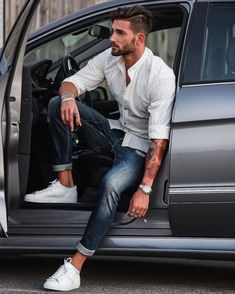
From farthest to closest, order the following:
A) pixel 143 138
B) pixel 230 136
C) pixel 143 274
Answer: pixel 143 274 → pixel 143 138 → pixel 230 136

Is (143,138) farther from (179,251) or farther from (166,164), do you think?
(179,251)

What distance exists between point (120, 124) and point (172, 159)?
0.58 meters

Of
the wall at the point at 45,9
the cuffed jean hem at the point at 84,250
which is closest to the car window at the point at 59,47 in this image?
the cuffed jean hem at the point at 84,250

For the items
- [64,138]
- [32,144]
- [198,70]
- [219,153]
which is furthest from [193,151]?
[32,144]

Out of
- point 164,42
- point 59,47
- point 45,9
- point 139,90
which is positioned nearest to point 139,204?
point 139,90

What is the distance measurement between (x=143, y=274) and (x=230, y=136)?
1.22 metres

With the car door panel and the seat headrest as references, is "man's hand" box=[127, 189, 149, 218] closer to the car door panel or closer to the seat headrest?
the car door panel

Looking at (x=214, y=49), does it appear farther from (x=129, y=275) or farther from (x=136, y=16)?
(x=129, y=275)

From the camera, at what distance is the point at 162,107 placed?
16.4 ft

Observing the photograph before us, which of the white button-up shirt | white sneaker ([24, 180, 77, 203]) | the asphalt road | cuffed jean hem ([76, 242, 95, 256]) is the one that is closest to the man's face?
the white button-up shirt

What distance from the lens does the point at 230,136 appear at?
4.91 meters

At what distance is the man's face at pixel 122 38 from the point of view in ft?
16.9

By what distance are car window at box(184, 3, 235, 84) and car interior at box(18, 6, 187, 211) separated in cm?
12

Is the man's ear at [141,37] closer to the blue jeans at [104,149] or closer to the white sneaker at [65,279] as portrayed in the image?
the blue jeans at [104,149]
